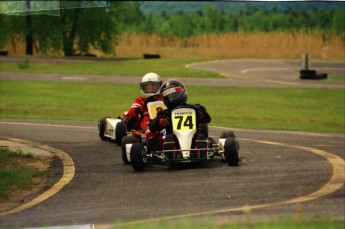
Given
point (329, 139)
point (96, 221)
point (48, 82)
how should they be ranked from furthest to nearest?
point (48, 82) < point (329, 139) < point (96, 221)

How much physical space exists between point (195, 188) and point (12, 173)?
8.96 feet

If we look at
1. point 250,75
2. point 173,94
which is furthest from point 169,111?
point 250,75

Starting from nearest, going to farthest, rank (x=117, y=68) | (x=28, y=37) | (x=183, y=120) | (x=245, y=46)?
(x=183, y=120), (x=117, y=68), (x=28, y=37), (x=245, y=46)

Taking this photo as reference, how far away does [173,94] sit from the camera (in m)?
15.8

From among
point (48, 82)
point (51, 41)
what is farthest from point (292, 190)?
point (51, 41)

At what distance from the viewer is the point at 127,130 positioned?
18.6 metres

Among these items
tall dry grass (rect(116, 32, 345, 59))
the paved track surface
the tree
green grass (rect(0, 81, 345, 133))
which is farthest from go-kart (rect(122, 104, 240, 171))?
the tree

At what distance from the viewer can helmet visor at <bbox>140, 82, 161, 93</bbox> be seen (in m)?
17.7

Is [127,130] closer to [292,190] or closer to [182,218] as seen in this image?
[292,190]

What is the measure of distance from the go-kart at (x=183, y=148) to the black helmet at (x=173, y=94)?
22 cm

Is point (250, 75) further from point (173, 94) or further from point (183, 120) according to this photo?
point (183, 120)

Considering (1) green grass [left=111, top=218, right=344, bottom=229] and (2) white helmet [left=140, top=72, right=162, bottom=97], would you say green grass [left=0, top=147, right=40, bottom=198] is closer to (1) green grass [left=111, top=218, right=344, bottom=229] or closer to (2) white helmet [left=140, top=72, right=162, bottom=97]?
(2) white helmet [left=140, top=72, right=162, bottom=97]

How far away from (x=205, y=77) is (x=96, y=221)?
31626 millimetres

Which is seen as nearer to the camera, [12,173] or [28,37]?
[12,173]
